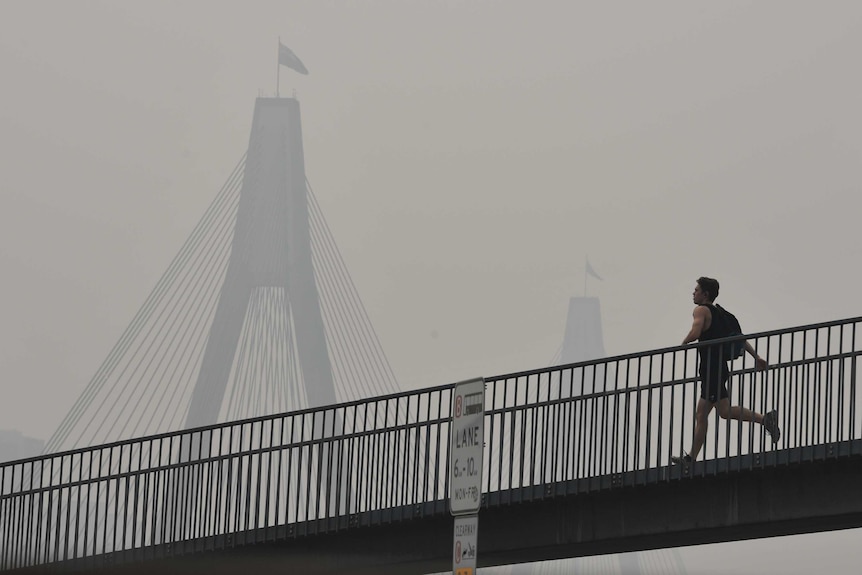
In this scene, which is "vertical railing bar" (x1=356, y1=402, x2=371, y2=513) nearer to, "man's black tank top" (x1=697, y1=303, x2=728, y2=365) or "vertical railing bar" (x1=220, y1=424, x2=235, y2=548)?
"vertical railing bar" (x1=220, y1=424, x2=235, y2=548)

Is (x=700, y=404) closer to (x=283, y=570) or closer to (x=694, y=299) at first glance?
(x=694, y=299)

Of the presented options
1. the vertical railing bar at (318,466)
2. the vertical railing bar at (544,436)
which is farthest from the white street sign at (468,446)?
the vertical railing bar at (318,466)

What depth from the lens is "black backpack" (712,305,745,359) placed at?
50.8ft

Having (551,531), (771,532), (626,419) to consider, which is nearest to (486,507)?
(551,531)

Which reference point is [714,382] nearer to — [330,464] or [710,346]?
[710,346]

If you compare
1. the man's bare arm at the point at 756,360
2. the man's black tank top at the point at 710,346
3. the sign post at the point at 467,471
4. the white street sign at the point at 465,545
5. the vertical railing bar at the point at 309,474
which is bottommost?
the white street sign at the point at 465,545

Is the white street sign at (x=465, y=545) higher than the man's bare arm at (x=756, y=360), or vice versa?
the man's bare arm at (x=756, y=360)

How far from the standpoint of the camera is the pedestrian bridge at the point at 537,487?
15.3 m

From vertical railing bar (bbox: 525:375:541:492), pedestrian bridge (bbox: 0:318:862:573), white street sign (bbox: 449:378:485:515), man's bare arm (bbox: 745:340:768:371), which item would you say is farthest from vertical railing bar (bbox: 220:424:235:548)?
white street sign (bbox: 449:378:485:515)

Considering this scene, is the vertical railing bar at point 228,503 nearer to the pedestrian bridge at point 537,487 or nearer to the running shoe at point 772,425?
the pedestrian bridge at point 537,487

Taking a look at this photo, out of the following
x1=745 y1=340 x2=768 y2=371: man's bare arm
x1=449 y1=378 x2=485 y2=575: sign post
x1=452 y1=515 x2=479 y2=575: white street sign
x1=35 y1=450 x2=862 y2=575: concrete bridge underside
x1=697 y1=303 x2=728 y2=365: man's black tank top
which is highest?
x1=697 y1=303 x2=728 y2=365: man's black tank top

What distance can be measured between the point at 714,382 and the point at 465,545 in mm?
7498

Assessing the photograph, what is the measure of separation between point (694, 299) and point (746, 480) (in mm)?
1860

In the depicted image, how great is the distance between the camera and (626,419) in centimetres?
1622
